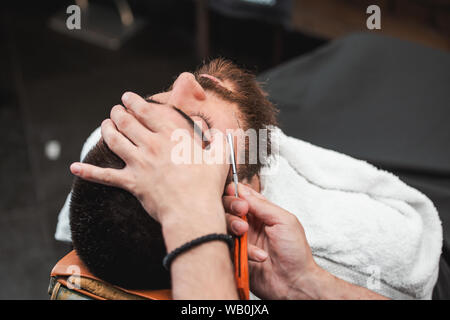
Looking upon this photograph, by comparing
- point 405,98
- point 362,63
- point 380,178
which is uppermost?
point 362,63

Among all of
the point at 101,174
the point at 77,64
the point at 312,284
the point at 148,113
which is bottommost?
the point at 312,284

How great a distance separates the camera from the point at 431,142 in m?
1.24

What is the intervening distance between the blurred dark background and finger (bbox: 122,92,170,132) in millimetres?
1270

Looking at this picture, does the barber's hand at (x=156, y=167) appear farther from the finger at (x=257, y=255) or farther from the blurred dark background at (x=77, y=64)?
the blurred dark background at (x=77, y=64)

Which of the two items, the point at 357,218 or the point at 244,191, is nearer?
the point at 244,191

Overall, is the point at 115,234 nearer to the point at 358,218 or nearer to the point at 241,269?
the point at 241,269

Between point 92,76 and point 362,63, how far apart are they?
1821 mm

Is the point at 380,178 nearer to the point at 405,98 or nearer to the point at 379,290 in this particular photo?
the point at 379,290

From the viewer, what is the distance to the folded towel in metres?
0.92

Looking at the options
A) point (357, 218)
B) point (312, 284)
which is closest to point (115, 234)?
point (312, 284)

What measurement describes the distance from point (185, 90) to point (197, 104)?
0.13 ft

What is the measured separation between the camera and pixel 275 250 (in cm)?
78

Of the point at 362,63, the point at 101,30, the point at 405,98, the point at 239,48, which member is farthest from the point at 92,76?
the point at 405,98

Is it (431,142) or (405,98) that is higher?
(405,98)
